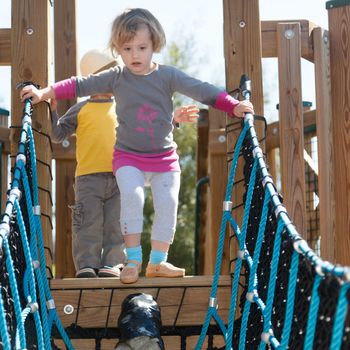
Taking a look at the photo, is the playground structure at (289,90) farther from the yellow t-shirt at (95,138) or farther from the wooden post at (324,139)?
the yellow t-shirt at (95,138)

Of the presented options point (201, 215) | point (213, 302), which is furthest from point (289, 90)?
point (201, 215)

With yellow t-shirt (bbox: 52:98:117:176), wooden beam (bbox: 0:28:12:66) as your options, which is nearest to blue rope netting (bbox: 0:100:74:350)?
wooden beam (bbox: 0:28:12:66)

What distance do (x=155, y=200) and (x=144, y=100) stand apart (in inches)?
17.7

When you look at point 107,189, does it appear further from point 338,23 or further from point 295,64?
point 338,23

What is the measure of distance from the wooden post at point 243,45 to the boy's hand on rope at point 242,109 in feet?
0.50

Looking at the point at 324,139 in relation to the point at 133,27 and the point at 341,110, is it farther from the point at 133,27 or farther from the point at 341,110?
the point at 133,27

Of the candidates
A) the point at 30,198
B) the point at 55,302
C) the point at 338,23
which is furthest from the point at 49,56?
the point at 338,23

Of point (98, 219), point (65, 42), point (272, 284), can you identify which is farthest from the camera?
point (65, 42)

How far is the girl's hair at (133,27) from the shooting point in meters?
3.72

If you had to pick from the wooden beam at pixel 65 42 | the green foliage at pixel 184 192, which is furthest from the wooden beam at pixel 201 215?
the green foliage at pixel 184 192

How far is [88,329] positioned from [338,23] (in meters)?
1.91

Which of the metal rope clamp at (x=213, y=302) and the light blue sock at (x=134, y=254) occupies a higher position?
the light blue sock at (x=134, y=254)

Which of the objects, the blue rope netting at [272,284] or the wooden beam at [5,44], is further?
the wooden beam at [5,44]

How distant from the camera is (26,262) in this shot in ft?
10.1
